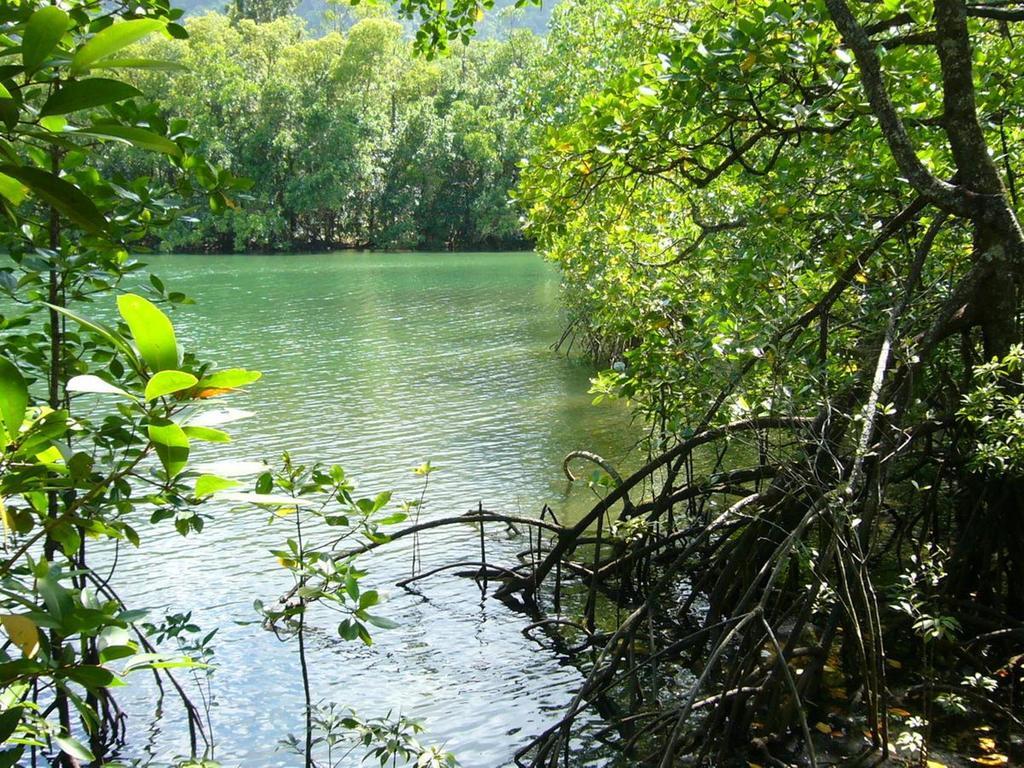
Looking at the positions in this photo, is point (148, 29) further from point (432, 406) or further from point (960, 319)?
point (432, 406)

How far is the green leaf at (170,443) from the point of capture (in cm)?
153

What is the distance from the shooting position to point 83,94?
122cm

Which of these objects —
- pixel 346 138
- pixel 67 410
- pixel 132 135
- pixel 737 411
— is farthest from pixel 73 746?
pixel 346 138

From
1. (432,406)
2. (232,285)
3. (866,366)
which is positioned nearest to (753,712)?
(866,366)

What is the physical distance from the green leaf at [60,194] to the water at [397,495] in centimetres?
477

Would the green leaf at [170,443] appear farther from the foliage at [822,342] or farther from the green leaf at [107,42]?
the foliage at [822,342]

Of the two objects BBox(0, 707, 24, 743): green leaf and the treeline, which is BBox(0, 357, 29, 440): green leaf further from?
the treeline

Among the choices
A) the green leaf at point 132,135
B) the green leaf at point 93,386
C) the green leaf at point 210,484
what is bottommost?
the green leaf at point 210,484

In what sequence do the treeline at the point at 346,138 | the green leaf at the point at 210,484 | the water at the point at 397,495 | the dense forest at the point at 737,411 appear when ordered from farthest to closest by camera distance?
the treeline at the point at 346,138, the water at the point at 397,495, the dense forest at the point at 737,411, the green leaf at the point at 210,484

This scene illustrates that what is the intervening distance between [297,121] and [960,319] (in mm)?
62896

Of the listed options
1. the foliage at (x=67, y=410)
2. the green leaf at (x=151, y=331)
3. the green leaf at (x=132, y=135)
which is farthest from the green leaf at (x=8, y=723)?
the green leaf at (x=132, y=135)

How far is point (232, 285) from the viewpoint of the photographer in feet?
125

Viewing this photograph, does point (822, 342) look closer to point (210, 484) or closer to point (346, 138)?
point (210, 484)

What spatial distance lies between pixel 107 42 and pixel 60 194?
203mm
